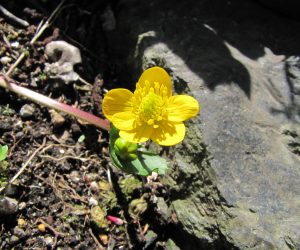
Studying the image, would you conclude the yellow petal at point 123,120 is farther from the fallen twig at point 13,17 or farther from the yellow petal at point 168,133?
the fallen twig at point 13,17

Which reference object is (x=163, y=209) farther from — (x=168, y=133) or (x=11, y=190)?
(x=11, y=190)

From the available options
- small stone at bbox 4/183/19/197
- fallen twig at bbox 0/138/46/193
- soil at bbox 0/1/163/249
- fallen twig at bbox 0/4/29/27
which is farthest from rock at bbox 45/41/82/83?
small stone at bbox 4/183/19/197

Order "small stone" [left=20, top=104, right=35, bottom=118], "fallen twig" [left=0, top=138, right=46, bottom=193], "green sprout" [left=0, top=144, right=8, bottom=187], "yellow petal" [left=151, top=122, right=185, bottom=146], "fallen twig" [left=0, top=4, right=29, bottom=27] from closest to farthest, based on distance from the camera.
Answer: "yellow petal" [left=151, top=122, right=185, bottom=146]
"green sprout" [left=0, top=144, right=8, bottom=187]
"fallen twig" [left=0, top=138, right=46, bottom=193]
"small stone" [left=20, top=104, right=35, bottom=118]
"fallen twig" [left=0, top=4, right=29, bottom=27]

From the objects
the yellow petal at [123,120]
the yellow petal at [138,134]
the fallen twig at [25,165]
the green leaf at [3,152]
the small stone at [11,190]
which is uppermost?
the yellow petal at [123,120]

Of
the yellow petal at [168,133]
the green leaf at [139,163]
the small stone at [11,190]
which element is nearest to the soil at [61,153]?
the small stone at [11,190]

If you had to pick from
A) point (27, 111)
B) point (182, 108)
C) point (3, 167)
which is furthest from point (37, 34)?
point (182, 108)

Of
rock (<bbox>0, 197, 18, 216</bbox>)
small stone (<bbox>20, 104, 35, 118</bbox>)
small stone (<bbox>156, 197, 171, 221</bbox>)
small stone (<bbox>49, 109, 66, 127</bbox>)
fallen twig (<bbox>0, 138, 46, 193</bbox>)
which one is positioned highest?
small stone (<bbox>20, 104, 35, 118</bbox>)

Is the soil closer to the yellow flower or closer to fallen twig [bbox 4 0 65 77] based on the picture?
fallen twig [bbox 4 0 65 77]

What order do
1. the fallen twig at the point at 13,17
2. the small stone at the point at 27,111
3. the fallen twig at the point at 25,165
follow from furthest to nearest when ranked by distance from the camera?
the fallen twig at the point at 13,17 → the small stone at the point at 27,111 → the fallen twig at the point at 25,165
